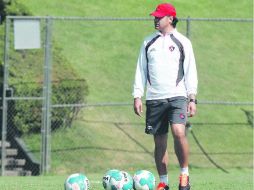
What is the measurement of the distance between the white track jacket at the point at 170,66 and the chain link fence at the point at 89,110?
719 cm

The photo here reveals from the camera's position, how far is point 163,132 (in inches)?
404

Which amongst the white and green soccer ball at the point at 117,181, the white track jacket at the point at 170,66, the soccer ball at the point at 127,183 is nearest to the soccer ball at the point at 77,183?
the white and green soccer ball at the point at 117,181

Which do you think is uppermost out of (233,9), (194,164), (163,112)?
(233,9)

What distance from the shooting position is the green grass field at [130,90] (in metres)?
18.0

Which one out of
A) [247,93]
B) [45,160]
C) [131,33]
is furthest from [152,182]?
[131,33]

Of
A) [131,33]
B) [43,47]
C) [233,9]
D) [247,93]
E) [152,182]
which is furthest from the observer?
[233,9]

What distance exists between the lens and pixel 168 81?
33.0ft

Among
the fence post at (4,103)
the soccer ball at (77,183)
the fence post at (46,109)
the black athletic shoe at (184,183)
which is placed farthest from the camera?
the fence post at (46,109)

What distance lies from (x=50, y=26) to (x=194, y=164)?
422cm

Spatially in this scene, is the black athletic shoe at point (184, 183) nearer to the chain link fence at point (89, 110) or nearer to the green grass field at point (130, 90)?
the green grass field at point (130, 90)

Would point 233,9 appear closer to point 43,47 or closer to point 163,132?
point 43,47

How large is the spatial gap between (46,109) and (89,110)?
2207 mm

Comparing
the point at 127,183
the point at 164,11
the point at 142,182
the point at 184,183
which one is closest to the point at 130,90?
the point at 164,11

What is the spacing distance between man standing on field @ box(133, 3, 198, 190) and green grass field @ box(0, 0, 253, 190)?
5262 millimetres
